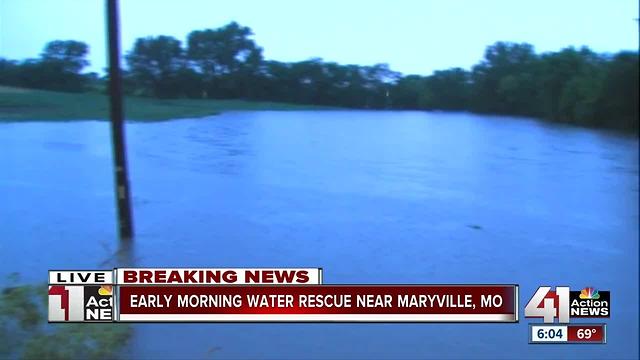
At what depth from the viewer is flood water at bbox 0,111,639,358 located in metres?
4.30

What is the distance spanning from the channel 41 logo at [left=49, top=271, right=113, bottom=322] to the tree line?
9.78ft

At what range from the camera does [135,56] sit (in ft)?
31.1

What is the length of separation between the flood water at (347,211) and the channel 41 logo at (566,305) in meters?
0.13

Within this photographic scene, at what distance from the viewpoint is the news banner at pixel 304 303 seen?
352 cm

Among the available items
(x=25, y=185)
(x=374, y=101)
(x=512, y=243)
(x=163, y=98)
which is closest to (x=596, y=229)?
(x=512, y=243)

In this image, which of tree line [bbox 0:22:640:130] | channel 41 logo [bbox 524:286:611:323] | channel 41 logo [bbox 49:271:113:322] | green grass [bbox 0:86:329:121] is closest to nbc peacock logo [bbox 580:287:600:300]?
channel 41 logo [bbox 524:286:611:323]

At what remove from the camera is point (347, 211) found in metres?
10.9

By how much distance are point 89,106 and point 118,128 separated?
253 cm

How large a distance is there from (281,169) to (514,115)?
10739 millimetres

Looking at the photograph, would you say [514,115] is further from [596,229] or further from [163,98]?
[163,98]

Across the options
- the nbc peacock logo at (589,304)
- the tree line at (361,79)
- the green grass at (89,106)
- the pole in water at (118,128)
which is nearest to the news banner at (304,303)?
the nbc peacock logo at (589,304)

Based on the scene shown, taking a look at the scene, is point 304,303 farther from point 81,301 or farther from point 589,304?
point 589,304

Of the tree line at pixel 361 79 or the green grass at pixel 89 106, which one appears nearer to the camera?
the tree line at pixel 361 79

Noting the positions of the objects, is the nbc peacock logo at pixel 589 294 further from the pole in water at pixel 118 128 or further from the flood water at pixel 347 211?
the pole in water at pixel 118 128
